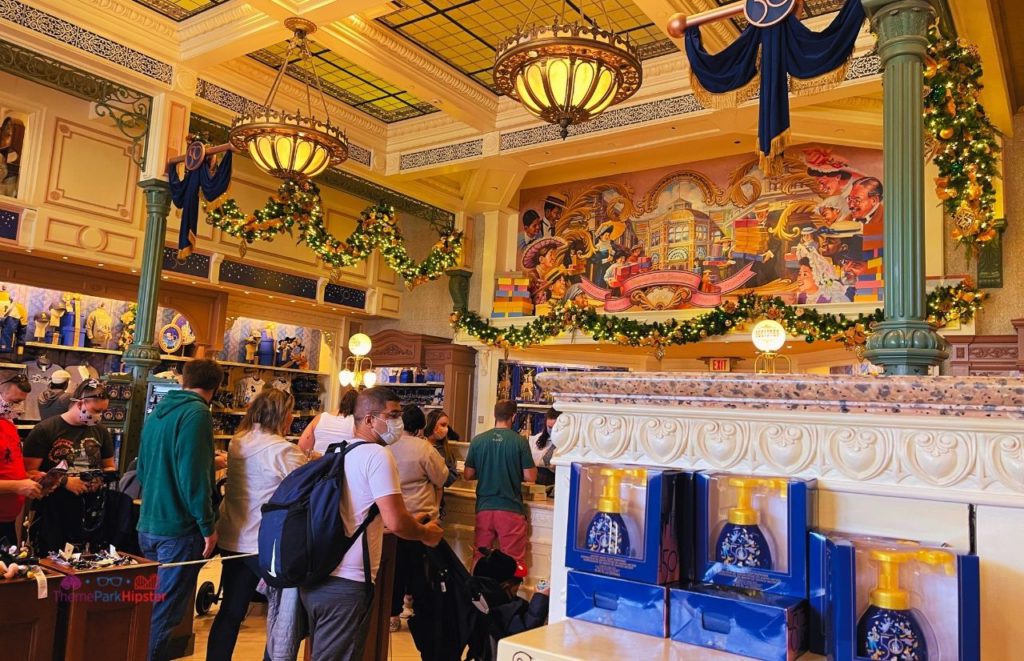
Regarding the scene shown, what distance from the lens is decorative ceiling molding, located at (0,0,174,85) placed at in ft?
21.0

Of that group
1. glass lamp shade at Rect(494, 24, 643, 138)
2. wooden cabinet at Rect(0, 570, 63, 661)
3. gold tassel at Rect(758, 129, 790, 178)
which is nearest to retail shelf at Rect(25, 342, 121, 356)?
wooden cabinet at Rect(0, 570, 63, 661)

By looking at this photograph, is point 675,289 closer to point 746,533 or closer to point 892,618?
point 746,533

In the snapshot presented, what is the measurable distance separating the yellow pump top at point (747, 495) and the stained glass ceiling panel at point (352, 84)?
24.3ft

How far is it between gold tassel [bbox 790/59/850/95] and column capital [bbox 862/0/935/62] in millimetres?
383

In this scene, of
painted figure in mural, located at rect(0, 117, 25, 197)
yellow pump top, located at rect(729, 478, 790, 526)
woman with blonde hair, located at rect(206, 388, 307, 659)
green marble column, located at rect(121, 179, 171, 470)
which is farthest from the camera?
painted figure in mural, located at rect(0, 117, 25, 197)

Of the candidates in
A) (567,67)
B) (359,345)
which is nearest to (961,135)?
(567,67)

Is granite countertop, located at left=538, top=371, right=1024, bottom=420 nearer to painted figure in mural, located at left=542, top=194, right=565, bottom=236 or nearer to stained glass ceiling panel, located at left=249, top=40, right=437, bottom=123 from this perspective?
stained glass ceiling panel, located at left=249, top=40, right=437, bottom=123

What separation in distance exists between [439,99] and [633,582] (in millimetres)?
7605

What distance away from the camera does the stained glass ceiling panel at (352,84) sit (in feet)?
26.9

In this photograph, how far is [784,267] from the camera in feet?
29.3

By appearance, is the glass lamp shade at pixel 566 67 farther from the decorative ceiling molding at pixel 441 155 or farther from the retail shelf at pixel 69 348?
the retail shelf at pixel 69 348

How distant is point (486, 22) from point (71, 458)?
17.4 feet

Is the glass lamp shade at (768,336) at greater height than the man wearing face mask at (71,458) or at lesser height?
greater

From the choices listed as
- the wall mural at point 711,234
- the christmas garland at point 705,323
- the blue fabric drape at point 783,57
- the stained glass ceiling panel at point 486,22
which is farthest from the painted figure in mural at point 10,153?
the blue fabric drape at point 783,57
